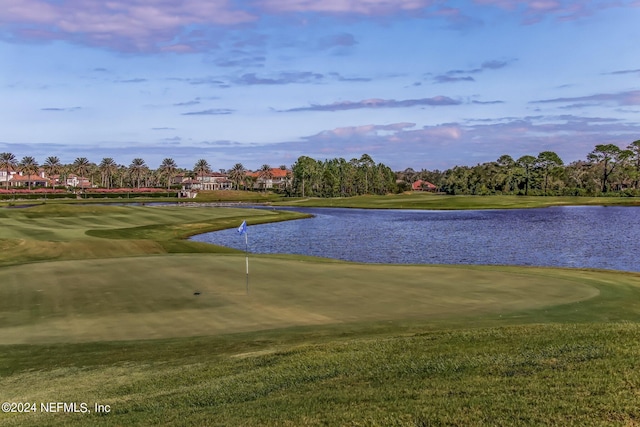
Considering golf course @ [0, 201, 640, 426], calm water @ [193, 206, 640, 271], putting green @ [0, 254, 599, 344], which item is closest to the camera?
golf course @ [0, 201, 640, 426]

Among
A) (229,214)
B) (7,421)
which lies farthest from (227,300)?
(229,214)

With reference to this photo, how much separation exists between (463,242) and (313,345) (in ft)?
170

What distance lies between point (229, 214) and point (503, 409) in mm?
105886

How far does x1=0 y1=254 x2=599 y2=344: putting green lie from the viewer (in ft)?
65.6

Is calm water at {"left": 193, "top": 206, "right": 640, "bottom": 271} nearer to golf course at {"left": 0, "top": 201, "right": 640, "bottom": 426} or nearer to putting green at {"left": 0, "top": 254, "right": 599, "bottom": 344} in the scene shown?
golf course at {"left": 0, "top": 201, "right": 640, "bottom": 426}

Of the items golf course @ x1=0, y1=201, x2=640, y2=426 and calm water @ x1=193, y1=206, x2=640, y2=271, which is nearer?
golf course @ x1=0, y1=201, x2=640, y2=426

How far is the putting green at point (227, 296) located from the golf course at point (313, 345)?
0.11m

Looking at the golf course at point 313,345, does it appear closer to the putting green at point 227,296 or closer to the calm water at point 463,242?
the putting green at point 227,296

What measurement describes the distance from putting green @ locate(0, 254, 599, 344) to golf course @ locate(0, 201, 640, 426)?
0.35 feet

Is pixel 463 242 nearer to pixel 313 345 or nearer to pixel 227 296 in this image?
pixel 227 296

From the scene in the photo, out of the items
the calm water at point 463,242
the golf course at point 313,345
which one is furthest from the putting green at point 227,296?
the calm water at point 463,242

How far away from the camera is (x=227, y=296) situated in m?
24.5

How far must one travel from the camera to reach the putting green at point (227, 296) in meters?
20.0

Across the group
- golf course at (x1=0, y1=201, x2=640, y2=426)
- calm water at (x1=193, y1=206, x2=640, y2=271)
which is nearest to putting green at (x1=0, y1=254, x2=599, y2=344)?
golf course at (x1=0, y1=201, x2=640, y2=426)
